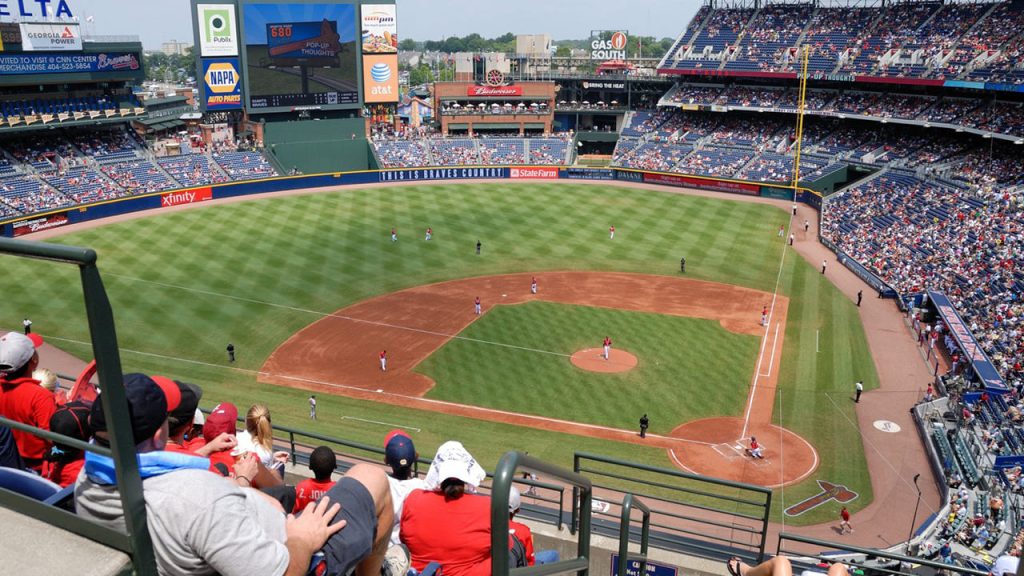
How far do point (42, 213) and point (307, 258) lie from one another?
57.9 ft

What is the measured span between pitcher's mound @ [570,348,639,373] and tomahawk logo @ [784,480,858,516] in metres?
9.02

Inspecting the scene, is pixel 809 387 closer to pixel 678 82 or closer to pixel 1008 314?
pixel 1008 314

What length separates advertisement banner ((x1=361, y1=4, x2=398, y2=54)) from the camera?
63562 mm

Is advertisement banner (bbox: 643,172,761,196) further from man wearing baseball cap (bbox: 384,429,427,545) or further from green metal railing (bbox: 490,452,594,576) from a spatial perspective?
green metal railing (bbox: 490,452,594,576)

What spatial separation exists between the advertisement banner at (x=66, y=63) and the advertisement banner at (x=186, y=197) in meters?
10.9

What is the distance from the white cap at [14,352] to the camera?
18.8 ft

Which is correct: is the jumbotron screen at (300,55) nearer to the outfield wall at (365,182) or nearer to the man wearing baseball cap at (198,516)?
the outfield wall at (365,182)

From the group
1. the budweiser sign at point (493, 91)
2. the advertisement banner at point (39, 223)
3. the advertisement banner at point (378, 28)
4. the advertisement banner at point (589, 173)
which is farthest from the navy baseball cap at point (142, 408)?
the budweiser sign at point (493, 91)

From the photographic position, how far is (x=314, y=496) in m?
5.38

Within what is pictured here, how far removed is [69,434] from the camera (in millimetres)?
5016

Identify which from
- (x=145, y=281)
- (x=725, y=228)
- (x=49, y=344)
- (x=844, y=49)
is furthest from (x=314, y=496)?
(x=844, y=49)

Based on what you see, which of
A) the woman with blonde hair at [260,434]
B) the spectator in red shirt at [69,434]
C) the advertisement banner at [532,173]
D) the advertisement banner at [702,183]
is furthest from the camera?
the advertisement banner at [532,173]

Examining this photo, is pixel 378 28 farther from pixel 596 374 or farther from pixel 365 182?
pixel 596 374

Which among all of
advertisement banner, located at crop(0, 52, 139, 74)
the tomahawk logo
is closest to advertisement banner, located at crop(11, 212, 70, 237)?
advertisement banner, located at crop(0, 52, 139, 74)
